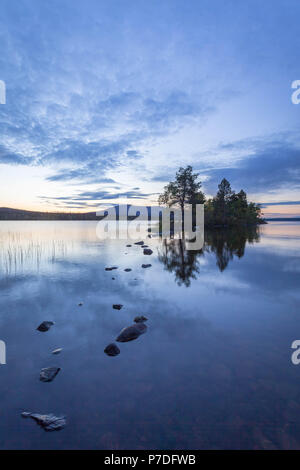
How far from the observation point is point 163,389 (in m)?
5.23

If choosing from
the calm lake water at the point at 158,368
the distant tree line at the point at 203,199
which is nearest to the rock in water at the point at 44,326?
the calm lake water at the point at 158,368

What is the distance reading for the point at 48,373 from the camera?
5.74 m

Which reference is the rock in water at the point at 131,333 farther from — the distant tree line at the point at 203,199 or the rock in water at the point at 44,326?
the distant tree line at the point at 203,199

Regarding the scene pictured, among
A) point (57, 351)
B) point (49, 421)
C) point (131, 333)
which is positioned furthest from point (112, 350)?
point (49, 421)

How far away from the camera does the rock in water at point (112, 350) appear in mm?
6746

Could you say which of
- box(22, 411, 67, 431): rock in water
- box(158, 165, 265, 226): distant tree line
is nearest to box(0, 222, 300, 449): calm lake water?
box(22, 411, 67, 431): rock in water

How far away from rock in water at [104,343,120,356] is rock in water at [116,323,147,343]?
64 cm

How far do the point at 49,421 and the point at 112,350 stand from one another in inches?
103

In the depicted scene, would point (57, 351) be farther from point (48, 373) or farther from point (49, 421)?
point (49, 421)

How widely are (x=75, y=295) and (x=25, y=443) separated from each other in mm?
8769

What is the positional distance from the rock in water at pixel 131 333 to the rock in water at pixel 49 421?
10.7 feet

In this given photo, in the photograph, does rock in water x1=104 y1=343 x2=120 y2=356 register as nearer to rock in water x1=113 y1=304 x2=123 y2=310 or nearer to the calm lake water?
the calm lake water
